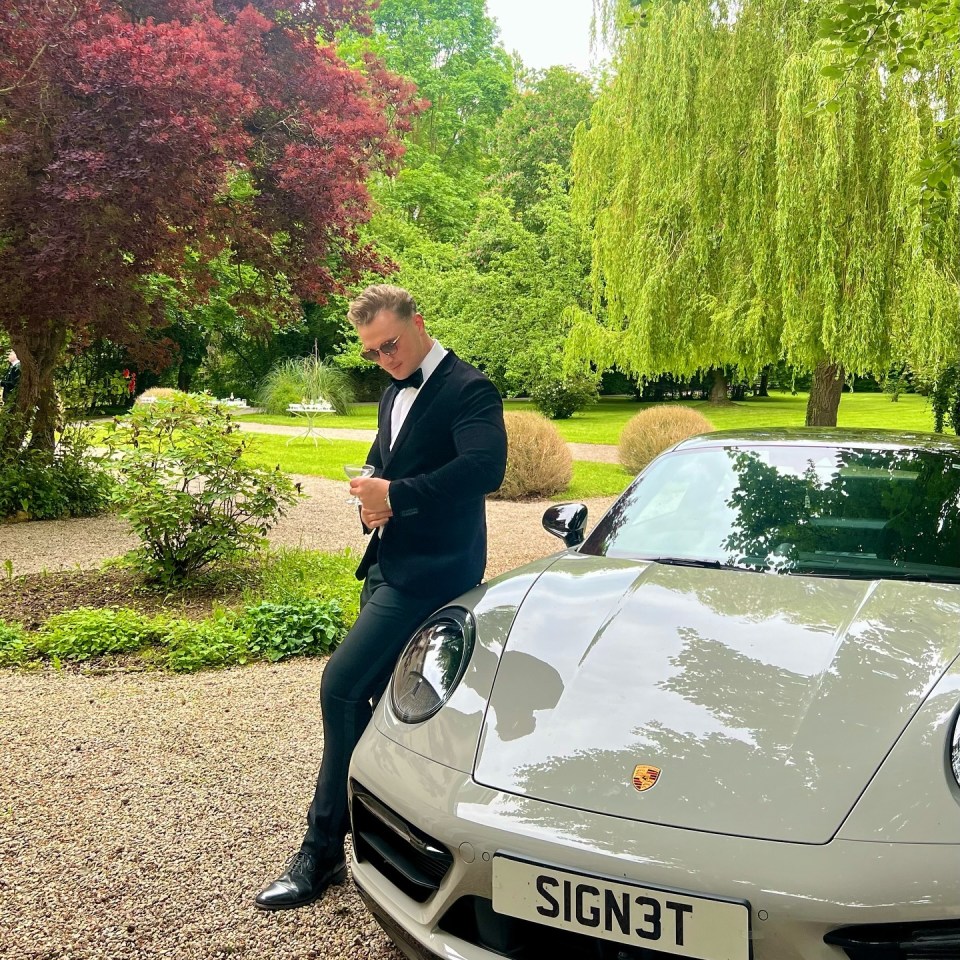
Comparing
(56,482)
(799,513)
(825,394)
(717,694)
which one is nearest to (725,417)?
(825,394)

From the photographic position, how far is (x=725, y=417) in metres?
29.8

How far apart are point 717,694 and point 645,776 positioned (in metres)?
0.30

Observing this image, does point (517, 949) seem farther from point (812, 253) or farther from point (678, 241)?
point (678, 241)

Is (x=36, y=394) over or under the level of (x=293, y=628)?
over

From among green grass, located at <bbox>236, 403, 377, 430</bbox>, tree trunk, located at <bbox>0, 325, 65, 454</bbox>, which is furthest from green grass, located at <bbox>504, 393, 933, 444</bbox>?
tree trunk, located at <bbox>0, 325, 65, 454</bbox>

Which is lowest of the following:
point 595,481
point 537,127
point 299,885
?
point 595,481

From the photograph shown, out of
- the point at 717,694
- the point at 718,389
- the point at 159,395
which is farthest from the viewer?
the point at 718,389

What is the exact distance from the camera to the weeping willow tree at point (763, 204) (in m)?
10.7

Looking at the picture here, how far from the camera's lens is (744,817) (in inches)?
67.6

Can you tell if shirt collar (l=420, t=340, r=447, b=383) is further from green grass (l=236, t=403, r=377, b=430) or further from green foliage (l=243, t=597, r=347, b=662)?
green grass (l=236, t=403, r=377, b=430)

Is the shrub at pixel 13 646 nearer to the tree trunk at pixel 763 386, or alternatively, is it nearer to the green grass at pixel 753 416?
the green grass at pixel 753 416

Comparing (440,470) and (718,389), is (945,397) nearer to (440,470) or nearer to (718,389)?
(440,470)

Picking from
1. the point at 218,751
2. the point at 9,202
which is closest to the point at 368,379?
the point at 9,202

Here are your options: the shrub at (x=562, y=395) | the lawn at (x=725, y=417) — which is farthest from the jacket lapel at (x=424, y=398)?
the shrub at (x=562, y=395)
